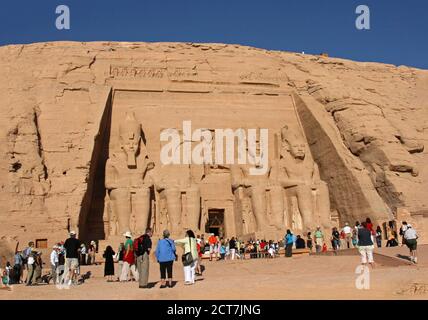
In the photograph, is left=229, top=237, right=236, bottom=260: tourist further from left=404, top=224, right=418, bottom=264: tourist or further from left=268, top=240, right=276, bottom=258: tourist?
left=404, top=224, right=418, bottom=264: tourist

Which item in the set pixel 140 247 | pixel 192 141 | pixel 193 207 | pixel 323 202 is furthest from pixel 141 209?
pixel 140 247

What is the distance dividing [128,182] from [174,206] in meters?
1.43

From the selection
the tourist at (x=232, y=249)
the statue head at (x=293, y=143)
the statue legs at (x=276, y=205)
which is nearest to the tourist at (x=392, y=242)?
the statue legs at (x=276, y=205)

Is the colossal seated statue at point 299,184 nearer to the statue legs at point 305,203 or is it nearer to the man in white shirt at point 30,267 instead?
the statue legs at point 305,203

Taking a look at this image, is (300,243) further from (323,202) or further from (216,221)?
(216,221)

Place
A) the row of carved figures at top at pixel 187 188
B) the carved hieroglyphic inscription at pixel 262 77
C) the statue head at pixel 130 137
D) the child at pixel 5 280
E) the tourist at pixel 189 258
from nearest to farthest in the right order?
the tourist at pixel 189 258 < the child at pixel 5 280 < the row of carved figures at top at pixel 187 188 < the statue head at pixel 130 137 < the carved hieroglyphic inscription at pixel 262 77

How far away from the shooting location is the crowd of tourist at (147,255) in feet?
32.4

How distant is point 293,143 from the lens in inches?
778

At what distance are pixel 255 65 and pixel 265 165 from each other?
3678 millimetres

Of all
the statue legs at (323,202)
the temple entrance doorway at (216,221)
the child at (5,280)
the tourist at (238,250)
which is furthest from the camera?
the temple entrance doorway at (216,221)

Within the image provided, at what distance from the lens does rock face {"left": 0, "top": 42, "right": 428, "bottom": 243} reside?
17.3 metres

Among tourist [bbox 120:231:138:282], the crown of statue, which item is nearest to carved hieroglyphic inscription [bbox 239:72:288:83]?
the crown of statue

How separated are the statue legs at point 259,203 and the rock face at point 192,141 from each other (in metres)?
0.04

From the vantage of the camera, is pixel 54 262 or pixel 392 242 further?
pixel 392 242
